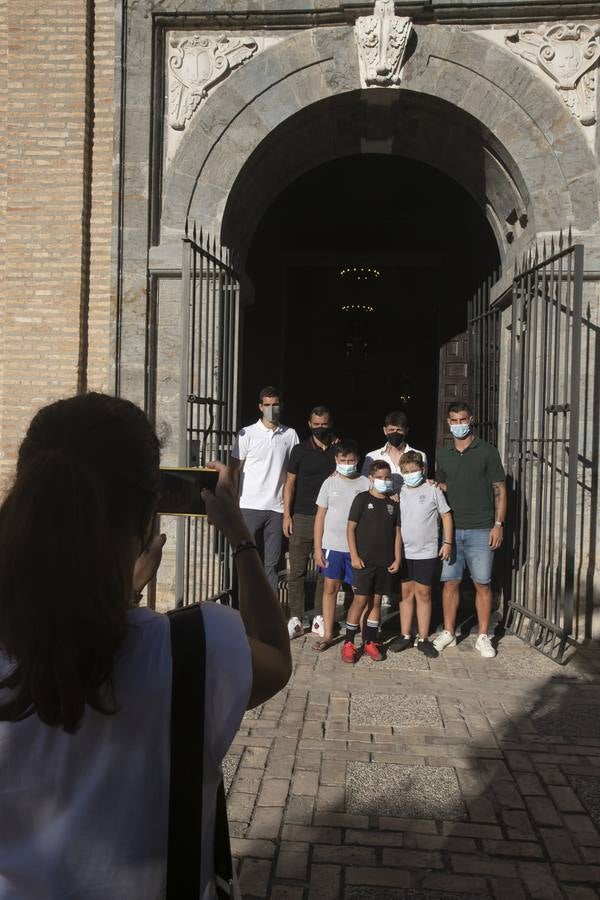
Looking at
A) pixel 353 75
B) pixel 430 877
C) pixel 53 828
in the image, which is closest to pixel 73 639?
pixel 53 828

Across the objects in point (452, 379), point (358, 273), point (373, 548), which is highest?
point (358, 273)

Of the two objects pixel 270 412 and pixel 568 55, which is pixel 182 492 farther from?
pixel 568 55

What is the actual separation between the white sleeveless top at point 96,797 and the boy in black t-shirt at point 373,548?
4.94 m

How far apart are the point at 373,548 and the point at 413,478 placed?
0.64 meters

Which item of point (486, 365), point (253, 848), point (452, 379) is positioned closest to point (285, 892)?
point (253, 848)

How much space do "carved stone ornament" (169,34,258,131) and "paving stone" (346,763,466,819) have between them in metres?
5.80

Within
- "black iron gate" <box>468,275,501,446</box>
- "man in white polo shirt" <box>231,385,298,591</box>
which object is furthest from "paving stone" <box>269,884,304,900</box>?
"black iron gate" <box>468,275,501,446</box>

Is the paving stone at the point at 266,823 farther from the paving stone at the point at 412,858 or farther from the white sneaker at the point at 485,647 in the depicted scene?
the white sneaker at the point at 485,647

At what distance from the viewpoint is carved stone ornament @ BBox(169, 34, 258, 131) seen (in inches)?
284

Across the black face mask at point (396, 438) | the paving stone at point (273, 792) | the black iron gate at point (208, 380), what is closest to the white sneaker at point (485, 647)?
the black face mask at point (396, 438)

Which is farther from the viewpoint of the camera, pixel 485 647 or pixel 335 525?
pixel 335 525

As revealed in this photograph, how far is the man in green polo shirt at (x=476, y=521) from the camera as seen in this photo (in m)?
6.31

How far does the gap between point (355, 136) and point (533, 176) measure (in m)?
1.89

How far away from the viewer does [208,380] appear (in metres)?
7.32
